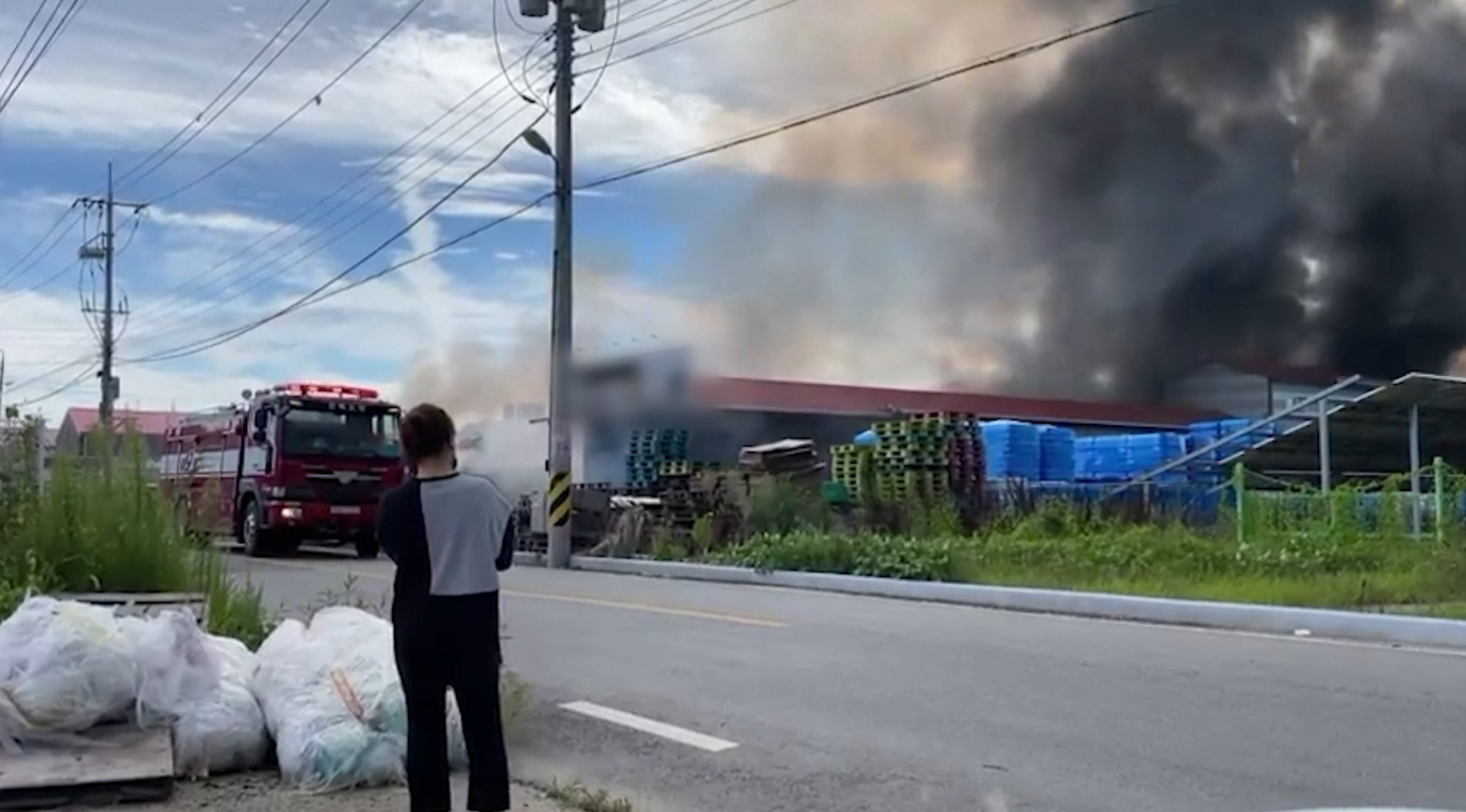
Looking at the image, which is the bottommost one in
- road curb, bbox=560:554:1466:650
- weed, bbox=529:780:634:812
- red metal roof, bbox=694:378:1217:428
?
weed, bbox=529:780:634:812

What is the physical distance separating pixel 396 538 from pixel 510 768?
91.2 inches

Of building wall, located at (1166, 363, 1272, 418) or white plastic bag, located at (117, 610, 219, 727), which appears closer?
white plastic bag, located at (117, 610, 219, 727)

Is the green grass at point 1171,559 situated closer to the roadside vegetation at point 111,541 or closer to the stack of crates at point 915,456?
the stack of crates at point 915,456

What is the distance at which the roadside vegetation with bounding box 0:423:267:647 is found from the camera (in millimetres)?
8359

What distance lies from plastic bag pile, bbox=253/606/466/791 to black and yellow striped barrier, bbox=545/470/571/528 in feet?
54.4

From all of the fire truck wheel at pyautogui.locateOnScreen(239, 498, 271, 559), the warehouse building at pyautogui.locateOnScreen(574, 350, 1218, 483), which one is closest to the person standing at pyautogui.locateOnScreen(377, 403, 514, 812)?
the warehouse building at pyautogui.locateOnScreen(574, 350, 1218, 483)

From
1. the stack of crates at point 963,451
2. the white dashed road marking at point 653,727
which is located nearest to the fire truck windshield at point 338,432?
the stack of crates at point 963,451

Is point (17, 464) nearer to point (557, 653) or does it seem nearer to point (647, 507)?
point (557, 653)

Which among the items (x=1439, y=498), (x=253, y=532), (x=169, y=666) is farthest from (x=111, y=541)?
(x=253, y=532)

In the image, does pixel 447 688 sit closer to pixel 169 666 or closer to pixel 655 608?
pixel 169 666

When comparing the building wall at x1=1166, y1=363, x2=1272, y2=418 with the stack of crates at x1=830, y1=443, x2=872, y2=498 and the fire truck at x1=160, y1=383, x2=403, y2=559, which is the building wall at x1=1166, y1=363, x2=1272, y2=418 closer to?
the stack of crates at x1=830, y1=443, x2=872, y2=498

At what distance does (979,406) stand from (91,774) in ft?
113

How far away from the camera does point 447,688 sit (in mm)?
5203

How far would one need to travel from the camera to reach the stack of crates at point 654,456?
25.8 m
